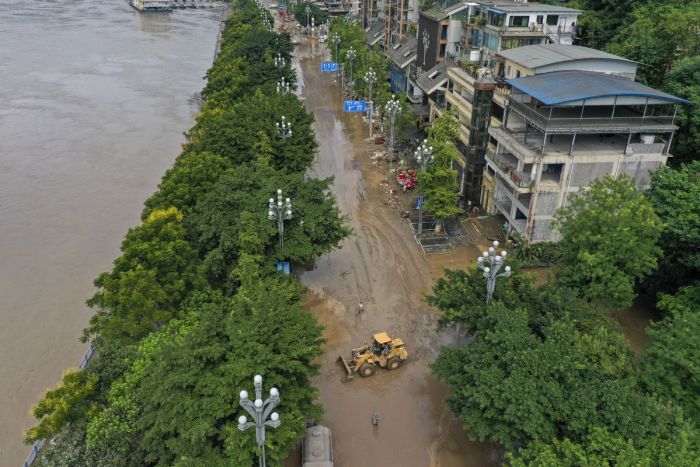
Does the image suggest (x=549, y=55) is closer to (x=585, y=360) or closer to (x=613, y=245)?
(x=613, y=245)

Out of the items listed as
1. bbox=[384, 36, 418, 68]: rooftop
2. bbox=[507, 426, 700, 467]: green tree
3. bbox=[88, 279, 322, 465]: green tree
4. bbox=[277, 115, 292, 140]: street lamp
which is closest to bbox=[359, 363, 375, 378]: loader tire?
bbox=[88, 279, 322, 465]: green tree

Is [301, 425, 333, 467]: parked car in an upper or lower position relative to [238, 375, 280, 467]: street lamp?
lower

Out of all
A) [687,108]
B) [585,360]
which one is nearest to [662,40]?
[687,108]

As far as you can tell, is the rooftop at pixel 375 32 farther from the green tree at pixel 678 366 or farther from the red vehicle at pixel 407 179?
the green tree at pixel 678 366

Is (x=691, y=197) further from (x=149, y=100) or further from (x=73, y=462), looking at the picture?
(x=149, y=100)

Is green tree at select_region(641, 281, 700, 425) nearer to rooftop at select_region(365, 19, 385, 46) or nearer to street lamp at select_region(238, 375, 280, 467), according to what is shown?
street lamp at select_region(238, 375, 280, 467)
